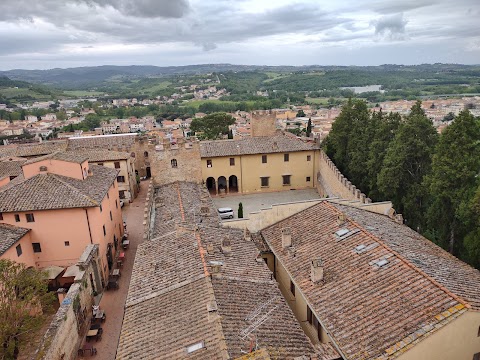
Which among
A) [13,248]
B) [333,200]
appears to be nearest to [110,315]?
[13,248]

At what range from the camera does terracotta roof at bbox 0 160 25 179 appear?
131 feet

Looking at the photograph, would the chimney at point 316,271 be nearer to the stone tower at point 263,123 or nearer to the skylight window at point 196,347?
the skylight window at point 196,347

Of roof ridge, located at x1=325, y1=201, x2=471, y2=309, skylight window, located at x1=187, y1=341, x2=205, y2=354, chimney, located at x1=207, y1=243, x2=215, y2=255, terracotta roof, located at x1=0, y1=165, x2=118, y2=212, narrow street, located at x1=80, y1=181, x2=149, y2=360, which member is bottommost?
narrow street, located at x1=80, y1=181, x2=149, y2=360

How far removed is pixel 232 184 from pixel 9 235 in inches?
1118

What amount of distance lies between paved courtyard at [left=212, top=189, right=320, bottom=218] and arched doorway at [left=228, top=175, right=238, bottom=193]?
1.53 meters

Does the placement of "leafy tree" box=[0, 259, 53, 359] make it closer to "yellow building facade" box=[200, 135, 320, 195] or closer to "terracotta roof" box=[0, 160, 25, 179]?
"terracotta roof" box=[0, 160, 25, 179]

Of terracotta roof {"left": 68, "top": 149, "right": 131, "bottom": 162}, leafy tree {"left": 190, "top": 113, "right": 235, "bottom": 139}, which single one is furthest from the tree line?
leafy tree {"left": 190, "top": 113, "right": 235, "bottom": 139}

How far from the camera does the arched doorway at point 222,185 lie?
48.3 m

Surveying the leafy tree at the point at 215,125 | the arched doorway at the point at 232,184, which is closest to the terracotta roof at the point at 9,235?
the arched doorway at the point at 232,184

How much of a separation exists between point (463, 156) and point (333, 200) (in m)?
8.85

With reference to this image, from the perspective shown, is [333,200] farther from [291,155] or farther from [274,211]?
[291,155]

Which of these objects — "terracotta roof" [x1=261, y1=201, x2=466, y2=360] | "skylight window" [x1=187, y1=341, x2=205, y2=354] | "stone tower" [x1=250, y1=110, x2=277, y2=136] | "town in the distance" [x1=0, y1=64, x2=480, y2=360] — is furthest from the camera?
"stone tower" [x1=250, y1=110, x2=277, y2=136]

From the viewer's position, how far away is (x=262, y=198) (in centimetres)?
4625

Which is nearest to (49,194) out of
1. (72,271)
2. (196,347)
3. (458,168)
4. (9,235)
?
(9,235)
